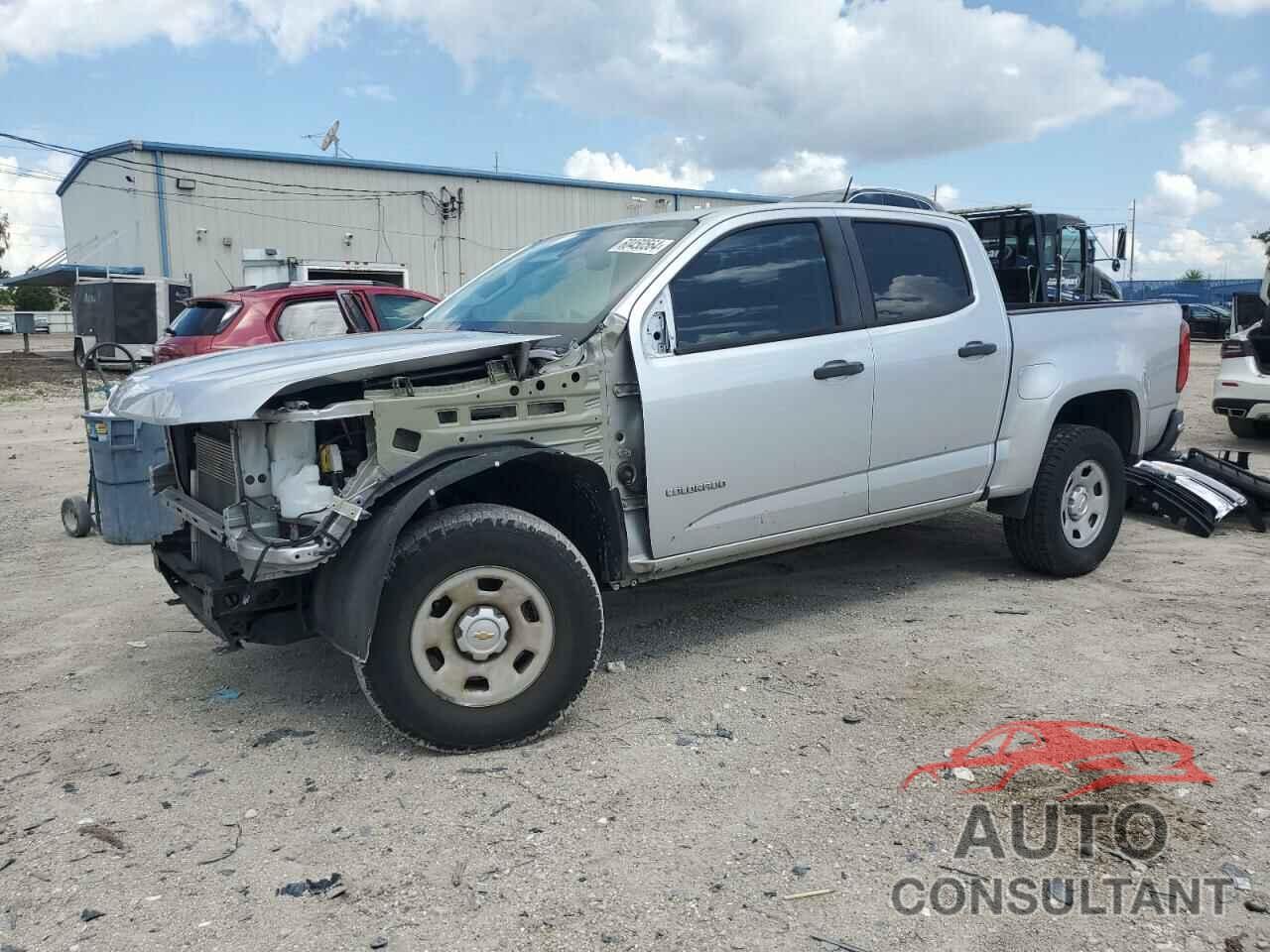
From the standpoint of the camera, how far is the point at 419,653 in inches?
133

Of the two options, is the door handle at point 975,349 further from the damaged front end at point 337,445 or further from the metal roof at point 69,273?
the metal roof at point 69,273

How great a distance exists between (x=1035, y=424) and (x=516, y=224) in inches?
1037

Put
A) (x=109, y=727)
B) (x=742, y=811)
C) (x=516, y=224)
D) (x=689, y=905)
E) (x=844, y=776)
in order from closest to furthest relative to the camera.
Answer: (x=689, y=905) → (x=742, y=811) → (x=844, y=776) → (x=109, y=727) → (x=516, y=224)

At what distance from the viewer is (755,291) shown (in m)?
Answer: 4.27

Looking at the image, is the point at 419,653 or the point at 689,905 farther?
the point at 419,653

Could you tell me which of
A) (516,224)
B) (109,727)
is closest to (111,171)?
(516,224)

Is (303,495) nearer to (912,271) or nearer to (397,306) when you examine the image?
(912,271)

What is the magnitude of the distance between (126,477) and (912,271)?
470 cm

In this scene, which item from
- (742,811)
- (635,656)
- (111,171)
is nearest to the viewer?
(742,811)

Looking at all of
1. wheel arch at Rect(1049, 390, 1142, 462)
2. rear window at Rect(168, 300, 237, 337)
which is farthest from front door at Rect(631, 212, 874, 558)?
rear window at Rect(168, 300, 237, 337)

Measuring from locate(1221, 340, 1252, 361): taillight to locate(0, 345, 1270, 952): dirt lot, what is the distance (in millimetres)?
5453

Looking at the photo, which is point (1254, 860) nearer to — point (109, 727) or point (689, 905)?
point (689, 905)

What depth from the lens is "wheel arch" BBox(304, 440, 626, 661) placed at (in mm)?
3215

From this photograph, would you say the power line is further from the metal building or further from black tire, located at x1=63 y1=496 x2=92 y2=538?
black tire, located at x1=63 y1=496 x2=92 y2=538
